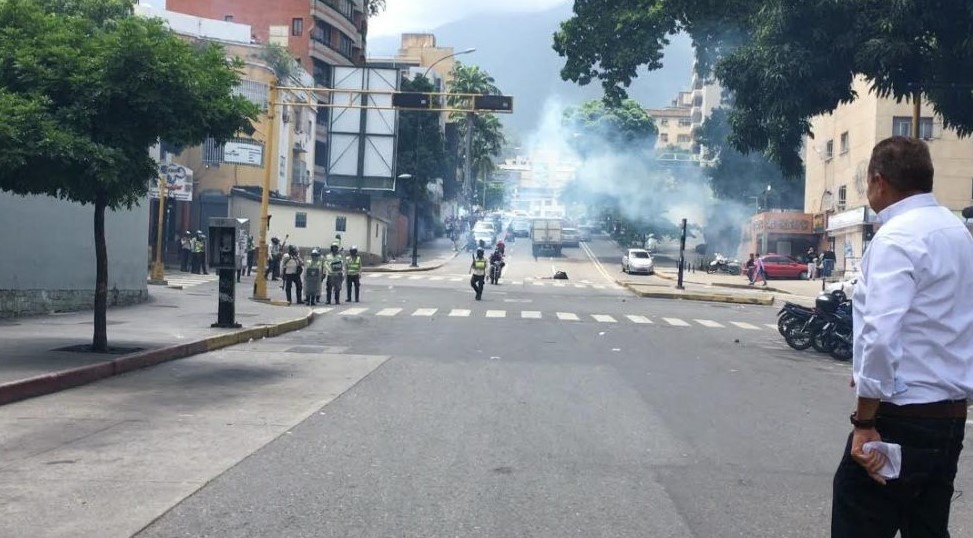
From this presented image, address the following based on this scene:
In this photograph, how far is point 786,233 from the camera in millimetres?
63031

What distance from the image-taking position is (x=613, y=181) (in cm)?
8300

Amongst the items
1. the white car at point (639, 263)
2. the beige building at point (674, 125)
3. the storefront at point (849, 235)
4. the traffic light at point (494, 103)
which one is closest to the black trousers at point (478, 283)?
the traffic light at point (494, 103)

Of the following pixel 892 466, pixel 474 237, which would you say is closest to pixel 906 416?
pixel 892 466

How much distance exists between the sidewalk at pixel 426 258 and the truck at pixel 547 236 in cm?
603

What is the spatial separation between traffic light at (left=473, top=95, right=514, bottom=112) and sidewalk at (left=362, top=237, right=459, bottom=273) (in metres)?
25.0

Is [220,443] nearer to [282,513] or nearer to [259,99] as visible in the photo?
[282,513]

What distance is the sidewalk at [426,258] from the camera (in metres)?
53.9

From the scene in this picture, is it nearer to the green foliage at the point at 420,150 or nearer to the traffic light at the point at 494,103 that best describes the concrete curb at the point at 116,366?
the traffic light at the point at 494,103

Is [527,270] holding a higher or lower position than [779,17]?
lower

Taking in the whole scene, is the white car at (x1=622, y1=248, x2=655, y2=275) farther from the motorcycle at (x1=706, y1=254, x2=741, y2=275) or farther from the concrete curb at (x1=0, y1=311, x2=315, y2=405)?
the concrete curb at (x1=0, y1=311, x2=315, y2=405)

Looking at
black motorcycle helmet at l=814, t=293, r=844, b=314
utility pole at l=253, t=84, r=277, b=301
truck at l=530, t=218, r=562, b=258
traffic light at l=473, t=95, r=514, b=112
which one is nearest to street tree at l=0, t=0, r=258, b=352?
black motorcycle helmet at l=814, t=293, r=844, b=314

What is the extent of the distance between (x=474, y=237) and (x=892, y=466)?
249 ft

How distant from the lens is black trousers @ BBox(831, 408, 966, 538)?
3479 mm

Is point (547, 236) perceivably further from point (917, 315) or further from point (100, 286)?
point (917, 315)
